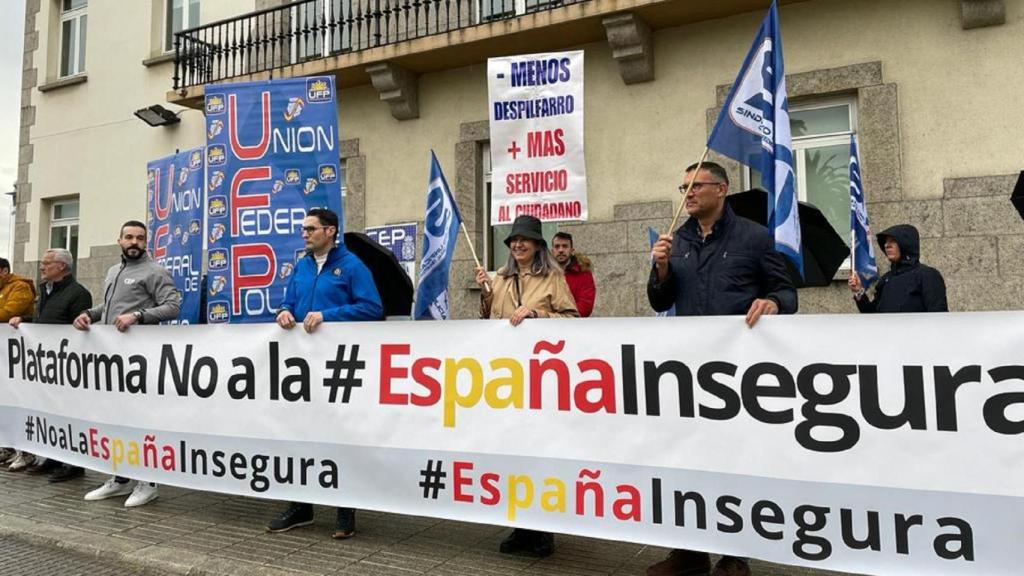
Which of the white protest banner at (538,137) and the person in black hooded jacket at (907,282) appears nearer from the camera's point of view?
the person in black hooded jacket at (907,282)

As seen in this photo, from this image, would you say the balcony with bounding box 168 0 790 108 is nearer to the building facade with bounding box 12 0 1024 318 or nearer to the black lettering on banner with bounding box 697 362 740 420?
the building facade with bounding box 12 0 1024 318

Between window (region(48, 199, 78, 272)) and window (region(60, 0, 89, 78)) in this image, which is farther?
window (region(60, 0, 89, 78))

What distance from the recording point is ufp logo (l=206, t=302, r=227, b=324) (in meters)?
5.49

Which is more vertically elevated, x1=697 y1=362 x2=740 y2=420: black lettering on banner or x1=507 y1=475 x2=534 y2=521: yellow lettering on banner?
x1=697 y1=362 x2=740 y2=420: black lettering on banner

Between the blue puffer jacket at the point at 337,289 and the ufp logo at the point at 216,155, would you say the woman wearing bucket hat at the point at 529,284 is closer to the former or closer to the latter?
the blue puffer jacket at the point at 337,289

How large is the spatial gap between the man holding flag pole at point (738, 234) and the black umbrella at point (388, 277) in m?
2.96

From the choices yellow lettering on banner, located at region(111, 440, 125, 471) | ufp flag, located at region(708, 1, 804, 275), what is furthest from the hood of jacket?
yellow lettering on banner, located at region(111, 440, 125, 471)

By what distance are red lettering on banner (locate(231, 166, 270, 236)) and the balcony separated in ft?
12.6

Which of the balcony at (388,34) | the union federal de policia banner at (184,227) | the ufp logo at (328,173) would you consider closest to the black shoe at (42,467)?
the union federal de policia banner at (184,227)

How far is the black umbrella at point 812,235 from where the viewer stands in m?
5.60

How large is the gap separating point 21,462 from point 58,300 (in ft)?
4.92

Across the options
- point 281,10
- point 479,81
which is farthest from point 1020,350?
point 281,10

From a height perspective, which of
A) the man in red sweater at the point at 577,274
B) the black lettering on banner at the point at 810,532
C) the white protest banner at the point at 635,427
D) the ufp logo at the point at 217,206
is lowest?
the black lettering on banner at the point at 810,532

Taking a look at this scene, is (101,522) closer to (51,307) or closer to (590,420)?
(51,307)
